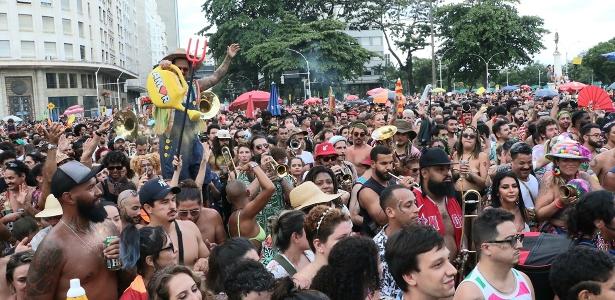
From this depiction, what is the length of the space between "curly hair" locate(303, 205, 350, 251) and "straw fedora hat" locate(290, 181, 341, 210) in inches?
25.3

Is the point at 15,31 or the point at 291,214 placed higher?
the point at 15,31

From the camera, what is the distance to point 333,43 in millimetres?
45094

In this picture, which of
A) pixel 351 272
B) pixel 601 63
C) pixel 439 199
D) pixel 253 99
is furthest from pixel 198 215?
pixel 601 63

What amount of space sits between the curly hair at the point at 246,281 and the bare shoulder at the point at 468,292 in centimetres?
106

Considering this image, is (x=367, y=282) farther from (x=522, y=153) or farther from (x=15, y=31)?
(x=15, y=31)

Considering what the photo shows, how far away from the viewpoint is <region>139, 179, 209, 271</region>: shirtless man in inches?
180

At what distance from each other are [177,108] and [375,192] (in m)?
2.61

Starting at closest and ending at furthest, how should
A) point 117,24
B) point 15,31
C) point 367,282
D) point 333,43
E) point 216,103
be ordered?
1. point 367,282
2. point 216,103
3. point 333,43
4. point 15,31
5. point 117,24

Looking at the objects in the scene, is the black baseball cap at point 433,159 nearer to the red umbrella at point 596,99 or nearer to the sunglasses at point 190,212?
the sunglasses at point 190,212

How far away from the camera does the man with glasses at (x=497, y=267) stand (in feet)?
11.5

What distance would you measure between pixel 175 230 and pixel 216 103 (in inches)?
159

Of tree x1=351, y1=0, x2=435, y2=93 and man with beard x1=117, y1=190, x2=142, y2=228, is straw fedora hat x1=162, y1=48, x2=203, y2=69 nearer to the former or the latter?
man with beard x1=117, y1=190, x2=142, y2=228

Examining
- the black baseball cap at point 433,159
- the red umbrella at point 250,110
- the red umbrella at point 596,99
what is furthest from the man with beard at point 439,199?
the red umbrella at point 250,110

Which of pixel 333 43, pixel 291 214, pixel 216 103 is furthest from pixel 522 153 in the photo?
pixel 333 43
